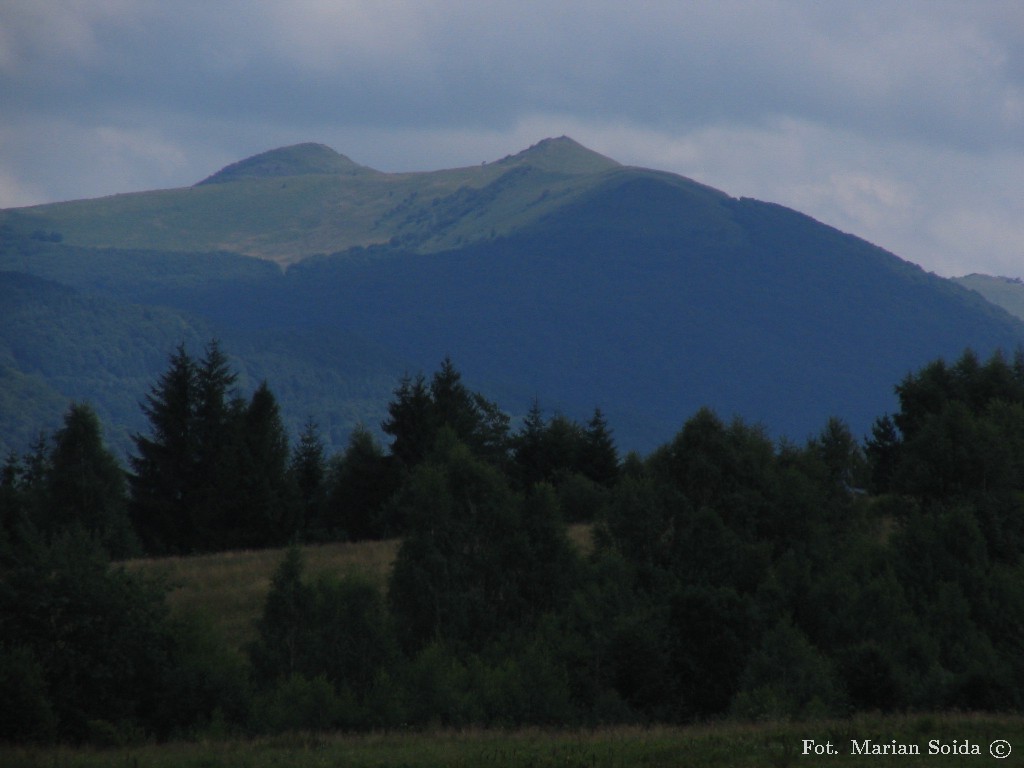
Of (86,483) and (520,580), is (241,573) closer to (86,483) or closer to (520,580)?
(520,580)

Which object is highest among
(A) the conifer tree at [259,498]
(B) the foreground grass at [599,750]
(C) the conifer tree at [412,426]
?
(C) the conifer tree at [412,426]

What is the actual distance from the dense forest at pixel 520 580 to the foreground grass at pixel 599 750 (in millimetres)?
4403

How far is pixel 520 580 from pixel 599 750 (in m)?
21.3

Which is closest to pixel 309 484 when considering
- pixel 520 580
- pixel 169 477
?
pixel 169 477

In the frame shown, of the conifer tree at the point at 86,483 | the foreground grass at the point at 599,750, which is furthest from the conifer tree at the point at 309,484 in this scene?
the foreground grass at the point at 599,750

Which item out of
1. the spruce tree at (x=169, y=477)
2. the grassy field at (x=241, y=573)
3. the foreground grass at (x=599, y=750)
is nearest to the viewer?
the foreground grass at (x=599, y=750)

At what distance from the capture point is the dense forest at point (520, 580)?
28312 millimetres

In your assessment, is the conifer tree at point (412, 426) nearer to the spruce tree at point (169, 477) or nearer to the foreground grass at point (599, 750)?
the spruce tree at point (169, 477)

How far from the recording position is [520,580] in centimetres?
4159

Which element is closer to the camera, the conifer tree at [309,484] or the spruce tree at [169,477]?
the conifer tree at [309,484]

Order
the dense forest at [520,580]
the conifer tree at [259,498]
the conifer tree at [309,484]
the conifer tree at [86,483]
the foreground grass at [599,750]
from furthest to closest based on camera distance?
1. the conifer tree at [309,484]
2. the conifer tree at [259,498]
3. the conifer tree at [86,483]
4. the dense forest at [520,580]
5. the foreground grass at [599,750]

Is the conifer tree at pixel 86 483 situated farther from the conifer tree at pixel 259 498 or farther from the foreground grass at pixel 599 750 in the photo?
the foreground grass at pixel 599 750

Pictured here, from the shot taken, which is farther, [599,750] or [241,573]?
[241,573]

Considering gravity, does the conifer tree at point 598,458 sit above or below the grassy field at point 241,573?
above
